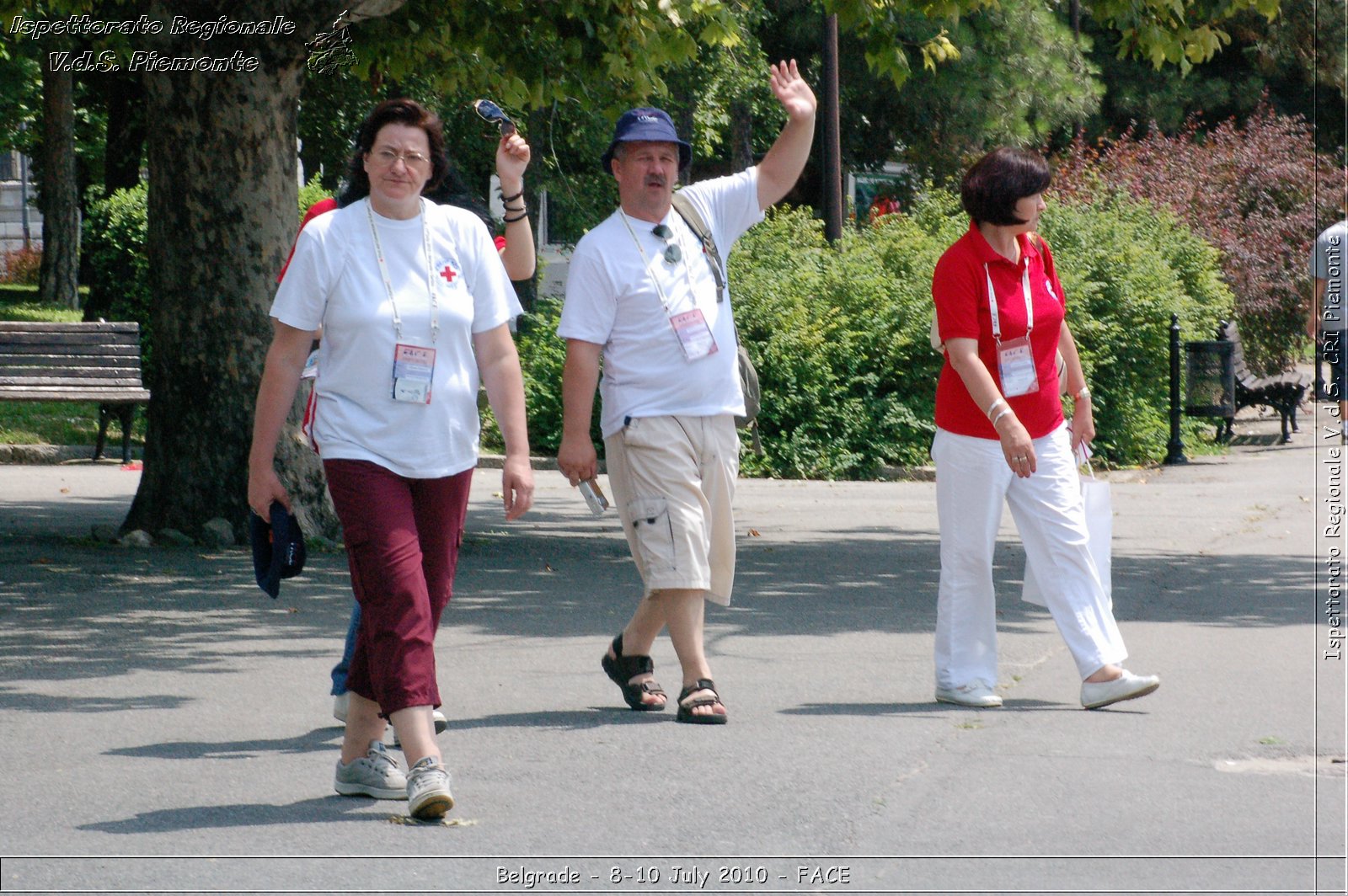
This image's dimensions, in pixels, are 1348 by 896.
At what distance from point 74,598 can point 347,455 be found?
14.3 feet

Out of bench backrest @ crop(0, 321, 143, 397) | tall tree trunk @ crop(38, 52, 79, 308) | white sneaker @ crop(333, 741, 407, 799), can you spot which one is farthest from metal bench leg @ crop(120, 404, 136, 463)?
white sneaker @ crop(333, 741, 407, 799)

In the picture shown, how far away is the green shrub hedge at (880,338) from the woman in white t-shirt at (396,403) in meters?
10.9

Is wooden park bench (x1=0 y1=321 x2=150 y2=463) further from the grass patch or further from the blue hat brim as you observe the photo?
the blue hat brim

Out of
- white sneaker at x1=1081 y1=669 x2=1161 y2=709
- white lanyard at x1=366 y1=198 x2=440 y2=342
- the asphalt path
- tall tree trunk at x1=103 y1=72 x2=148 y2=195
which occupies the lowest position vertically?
the asphalt path

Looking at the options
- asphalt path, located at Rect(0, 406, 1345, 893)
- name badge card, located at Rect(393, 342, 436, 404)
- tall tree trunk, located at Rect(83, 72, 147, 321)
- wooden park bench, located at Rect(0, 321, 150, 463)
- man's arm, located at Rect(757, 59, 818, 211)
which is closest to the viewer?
asphalt path, located at Rect(0, 406, 1345, 893)

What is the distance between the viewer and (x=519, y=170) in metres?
5.53

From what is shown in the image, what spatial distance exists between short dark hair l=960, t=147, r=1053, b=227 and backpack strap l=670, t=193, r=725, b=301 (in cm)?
86

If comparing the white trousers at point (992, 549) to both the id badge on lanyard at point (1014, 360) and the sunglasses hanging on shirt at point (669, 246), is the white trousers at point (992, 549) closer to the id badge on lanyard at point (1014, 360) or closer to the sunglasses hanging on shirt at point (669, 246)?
the id badge on lanyard at point (1014, 360)

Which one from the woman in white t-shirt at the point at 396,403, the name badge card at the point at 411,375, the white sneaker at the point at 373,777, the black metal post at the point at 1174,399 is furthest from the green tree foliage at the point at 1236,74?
the white sneaker at the point at 373,777

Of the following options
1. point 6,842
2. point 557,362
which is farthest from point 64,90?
point 6,842

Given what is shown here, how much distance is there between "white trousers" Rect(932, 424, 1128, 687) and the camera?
19.8 feet

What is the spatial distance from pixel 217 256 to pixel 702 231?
16.0 feet

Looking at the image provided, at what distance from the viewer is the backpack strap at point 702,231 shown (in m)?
5.90

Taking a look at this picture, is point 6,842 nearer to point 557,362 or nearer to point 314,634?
point 314,634
